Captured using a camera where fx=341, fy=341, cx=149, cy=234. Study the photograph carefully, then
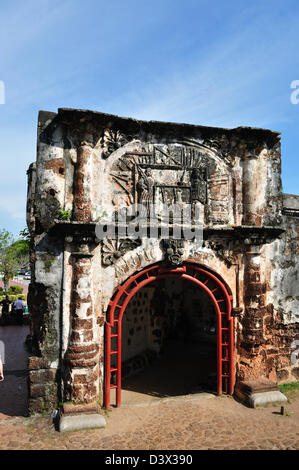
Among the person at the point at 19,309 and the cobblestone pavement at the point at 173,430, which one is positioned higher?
the person at the point at 19,309

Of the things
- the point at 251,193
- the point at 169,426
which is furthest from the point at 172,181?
the point at 169,426

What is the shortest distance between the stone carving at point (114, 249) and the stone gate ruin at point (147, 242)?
0.07 feet

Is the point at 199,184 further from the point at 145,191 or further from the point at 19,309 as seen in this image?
the point at 19,309

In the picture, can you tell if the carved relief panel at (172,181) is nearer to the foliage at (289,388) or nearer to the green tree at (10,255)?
the foliage at (289,388)

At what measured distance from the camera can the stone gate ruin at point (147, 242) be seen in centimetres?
638

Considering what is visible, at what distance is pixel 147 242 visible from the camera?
22.7 ft

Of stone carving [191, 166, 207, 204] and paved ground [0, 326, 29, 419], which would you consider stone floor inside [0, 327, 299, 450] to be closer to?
paved ground [0, 326, 29, 419]

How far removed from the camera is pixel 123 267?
6.77m

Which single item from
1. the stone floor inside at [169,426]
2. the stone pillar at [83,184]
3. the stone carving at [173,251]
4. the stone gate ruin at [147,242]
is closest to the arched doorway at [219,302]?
the stone gate ruin at [147,242]

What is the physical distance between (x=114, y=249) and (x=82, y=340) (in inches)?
71.0

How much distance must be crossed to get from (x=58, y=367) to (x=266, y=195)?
5644 mm

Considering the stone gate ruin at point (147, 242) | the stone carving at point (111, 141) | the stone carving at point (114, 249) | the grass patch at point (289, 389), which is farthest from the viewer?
the grass patch at point (289, 389)

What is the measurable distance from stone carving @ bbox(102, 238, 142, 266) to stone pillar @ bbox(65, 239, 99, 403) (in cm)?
36

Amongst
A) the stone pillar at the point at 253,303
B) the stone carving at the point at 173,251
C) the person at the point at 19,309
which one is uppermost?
the stone carving at the point at 173,251
